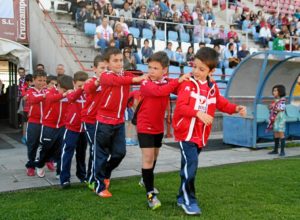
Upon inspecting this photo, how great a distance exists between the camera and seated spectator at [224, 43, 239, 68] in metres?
16.6

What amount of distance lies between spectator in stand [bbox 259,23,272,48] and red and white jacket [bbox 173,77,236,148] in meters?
16.9

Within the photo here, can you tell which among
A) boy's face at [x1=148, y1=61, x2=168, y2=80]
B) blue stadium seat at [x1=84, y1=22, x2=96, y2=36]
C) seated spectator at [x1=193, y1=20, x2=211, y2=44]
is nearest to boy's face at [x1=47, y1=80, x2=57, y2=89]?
boy's face at [x1=148, y1=61, x2=168, y2=80]

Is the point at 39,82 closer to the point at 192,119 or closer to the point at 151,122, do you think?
the point at 151,122

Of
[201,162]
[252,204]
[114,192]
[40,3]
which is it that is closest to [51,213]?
[114,192]

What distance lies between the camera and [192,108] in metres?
4.47

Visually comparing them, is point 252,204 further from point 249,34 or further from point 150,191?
point 249,34

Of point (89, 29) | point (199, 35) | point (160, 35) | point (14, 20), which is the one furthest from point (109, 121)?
point (199, 35)

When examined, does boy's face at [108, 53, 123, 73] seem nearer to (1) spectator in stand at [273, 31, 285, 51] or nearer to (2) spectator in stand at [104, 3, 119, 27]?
(2) spectator in stand at [104, 3, 119, 27]

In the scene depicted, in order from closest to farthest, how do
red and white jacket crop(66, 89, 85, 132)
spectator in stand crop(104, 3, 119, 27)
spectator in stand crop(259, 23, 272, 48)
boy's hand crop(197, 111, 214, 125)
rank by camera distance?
1. boy's hand crop(197, 111, 214, 125)
2. red and white jacket crop(66, 89, 85, 132)
3. spectator in stand crop(104, 3, 119, 27)
4. spectator in stand crop(259, 23, 272, 48)

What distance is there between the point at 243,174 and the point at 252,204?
5.65ft

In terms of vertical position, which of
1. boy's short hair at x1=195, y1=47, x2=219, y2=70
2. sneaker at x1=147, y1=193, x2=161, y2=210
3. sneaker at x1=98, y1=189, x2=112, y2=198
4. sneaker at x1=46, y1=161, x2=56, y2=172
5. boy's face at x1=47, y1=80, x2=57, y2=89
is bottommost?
sneaker at x1=46, y1=161, x2=56, y2=172

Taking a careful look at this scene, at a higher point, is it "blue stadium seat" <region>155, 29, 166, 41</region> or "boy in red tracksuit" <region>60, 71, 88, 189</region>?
"blue stadium seat" <region>155, 29, 166, 41</region>

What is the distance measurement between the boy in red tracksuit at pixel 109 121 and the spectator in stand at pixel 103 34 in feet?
28.2

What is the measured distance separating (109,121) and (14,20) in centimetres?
1043
